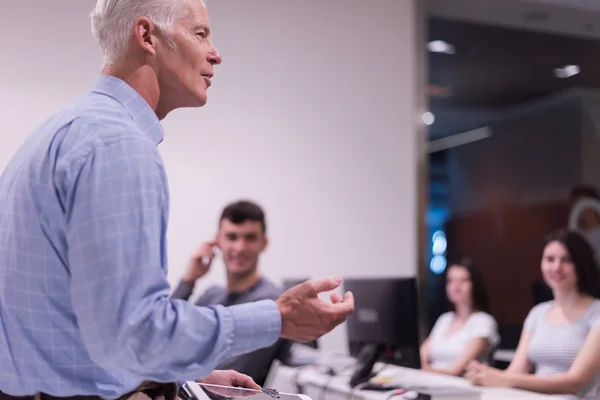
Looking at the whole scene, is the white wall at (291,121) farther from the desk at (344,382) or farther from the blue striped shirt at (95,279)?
the blue striped shirt at (95,279)

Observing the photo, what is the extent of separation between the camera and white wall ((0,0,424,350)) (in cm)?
420

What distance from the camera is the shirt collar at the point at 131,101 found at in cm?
127

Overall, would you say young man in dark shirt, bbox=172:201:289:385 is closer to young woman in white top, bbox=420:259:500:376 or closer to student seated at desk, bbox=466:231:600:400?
student seated at desk, bbox=466:231:600:400

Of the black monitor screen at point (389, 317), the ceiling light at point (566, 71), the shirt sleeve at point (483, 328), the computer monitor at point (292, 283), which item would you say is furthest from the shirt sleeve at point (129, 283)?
the ceiling light at point (566, 71)

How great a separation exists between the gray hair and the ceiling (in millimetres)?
4464

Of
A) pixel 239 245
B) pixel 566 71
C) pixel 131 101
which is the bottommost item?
pixel 239 245

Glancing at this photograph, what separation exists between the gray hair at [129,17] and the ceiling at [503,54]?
14.6 feet

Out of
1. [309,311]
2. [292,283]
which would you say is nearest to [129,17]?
[309,311]

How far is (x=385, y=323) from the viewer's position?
332cm

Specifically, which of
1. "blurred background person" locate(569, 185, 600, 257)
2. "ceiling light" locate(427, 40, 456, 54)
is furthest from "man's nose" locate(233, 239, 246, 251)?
"blurred background person" locate(569, 185, 600, 257)

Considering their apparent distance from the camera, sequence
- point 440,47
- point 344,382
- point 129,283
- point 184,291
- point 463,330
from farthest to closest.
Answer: point 440,47, point 463,330, point 184,291, point 344,382, point 129,283

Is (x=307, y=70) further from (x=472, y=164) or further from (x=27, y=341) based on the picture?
(x=472, y=164)

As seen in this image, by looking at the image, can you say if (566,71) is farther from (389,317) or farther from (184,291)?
(184,291)

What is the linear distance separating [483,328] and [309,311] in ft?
12.1
